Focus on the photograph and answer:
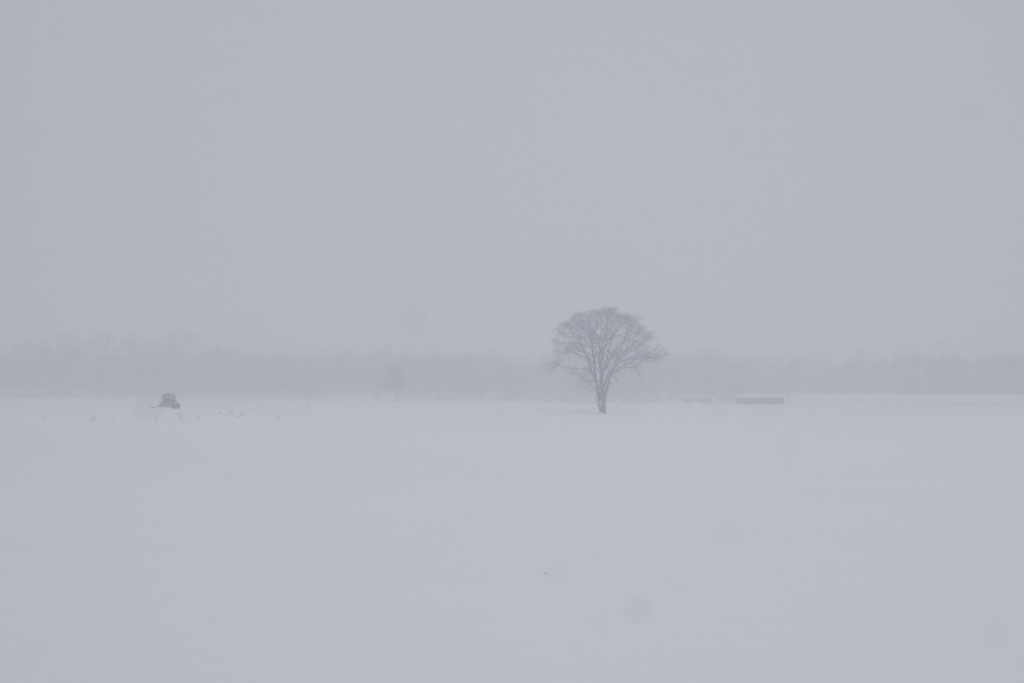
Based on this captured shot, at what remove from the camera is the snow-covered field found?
7.01 metres

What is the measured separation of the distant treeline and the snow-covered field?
102m

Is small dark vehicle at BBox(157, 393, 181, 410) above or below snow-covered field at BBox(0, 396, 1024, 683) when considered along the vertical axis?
above

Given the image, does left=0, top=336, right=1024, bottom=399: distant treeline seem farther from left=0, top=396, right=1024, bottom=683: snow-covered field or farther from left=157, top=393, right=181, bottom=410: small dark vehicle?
left=0, top=396, right=1024, bottom=683: snow-covered field

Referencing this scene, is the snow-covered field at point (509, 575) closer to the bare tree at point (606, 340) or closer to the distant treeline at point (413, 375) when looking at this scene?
the bare tree at point (606, 340)

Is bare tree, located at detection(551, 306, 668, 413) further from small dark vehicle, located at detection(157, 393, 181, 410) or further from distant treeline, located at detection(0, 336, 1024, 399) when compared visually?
distant treeline, located at detection(0, 336, 1024, 399)

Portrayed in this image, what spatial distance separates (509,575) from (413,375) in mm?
135988

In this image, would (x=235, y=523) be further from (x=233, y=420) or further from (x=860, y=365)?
(x=860, y=365)

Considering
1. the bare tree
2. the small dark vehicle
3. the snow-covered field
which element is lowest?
the snow-covered field

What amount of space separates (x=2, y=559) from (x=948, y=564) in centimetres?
1144

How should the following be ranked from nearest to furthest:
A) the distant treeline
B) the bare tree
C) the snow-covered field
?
1. the snow-covered field
2. the bare tree
3. the distant treeline

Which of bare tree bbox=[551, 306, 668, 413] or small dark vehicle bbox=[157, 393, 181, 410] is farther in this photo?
bare tree bbox=[551, 306, 668, 413]

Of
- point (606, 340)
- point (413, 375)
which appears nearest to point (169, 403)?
point (606, 340)

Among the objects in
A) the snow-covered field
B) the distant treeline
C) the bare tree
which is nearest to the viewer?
the snow-covered field

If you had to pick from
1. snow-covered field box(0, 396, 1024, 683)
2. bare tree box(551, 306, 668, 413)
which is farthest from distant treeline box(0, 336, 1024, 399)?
snow-covered field box(0, 396, 1024, 683)
